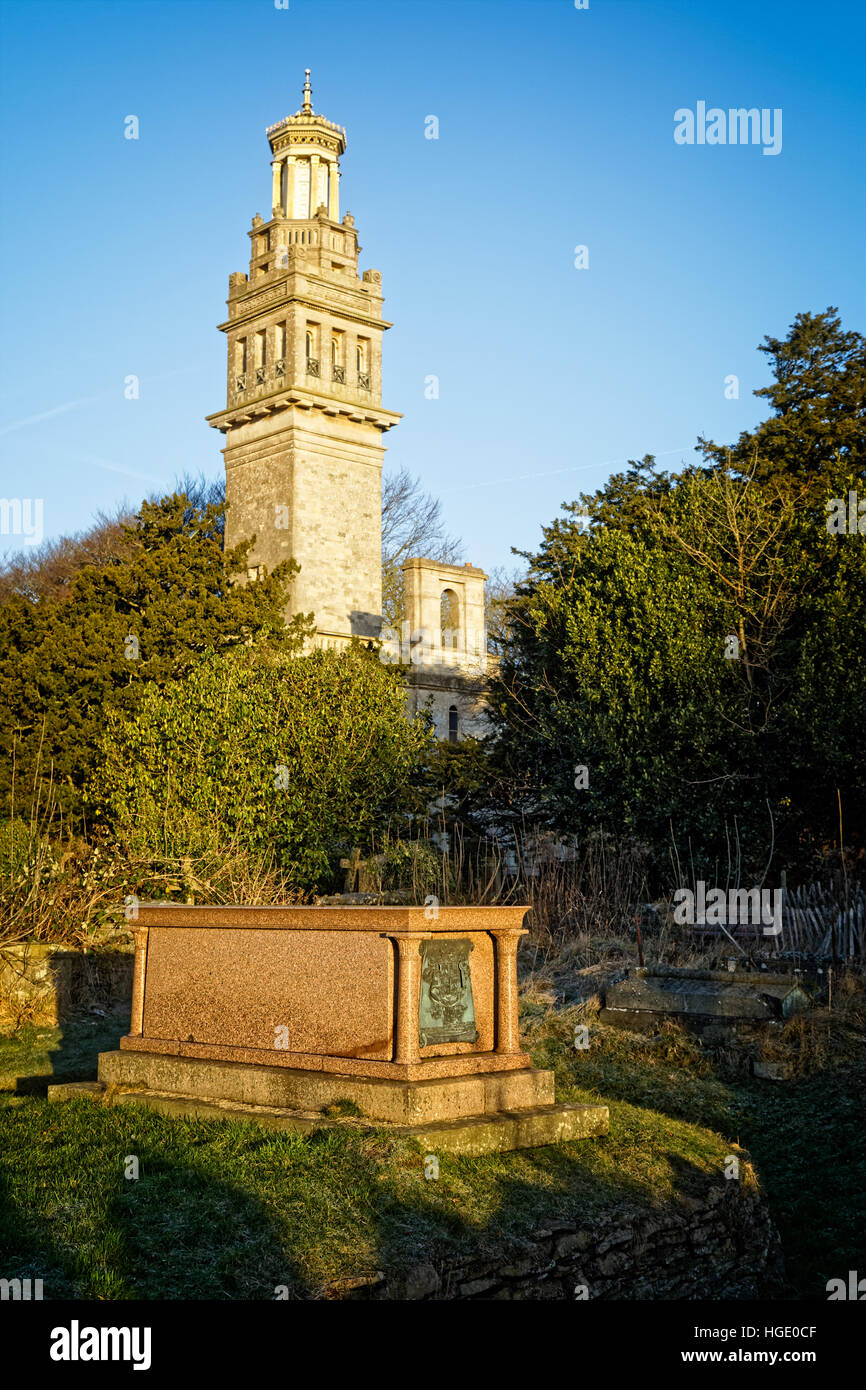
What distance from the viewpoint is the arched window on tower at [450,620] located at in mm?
37812

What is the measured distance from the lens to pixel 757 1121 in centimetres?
963

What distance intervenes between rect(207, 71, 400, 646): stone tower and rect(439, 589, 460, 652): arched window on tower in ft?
10.6

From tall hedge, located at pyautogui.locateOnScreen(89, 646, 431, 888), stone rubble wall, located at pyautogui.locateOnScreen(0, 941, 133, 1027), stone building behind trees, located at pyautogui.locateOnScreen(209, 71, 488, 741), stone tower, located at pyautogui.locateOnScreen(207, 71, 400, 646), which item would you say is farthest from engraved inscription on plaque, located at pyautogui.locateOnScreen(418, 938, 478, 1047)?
stone tower, located at pyautogui.locateOnScreen(207, 71, 400, 646)

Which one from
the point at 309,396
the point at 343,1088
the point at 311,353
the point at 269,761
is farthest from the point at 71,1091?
the point at 311,353

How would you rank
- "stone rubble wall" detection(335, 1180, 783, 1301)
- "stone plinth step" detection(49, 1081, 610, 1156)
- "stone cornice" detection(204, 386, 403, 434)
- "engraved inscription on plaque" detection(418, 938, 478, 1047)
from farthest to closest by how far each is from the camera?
"stone cornice" detection(204, 386, 403, 434) < "engraved inscription on plaque" detection(418, 938, 478, 1047) < "stone plinth step" detection(49, 1081, 610, 1156) < "stone rubble wall" detection(335, 1180, 783, 1301)

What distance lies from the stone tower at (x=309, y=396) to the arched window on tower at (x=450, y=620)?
10.6 feet

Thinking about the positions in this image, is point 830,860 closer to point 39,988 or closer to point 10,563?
point 39,988

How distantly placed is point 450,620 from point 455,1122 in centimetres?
3199

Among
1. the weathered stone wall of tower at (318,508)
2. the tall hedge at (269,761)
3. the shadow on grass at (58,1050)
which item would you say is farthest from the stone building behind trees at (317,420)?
the shadow on grass at (58,1050)

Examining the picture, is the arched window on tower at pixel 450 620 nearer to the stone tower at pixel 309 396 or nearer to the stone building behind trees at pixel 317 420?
the stone building behind trees at pixel 317 420

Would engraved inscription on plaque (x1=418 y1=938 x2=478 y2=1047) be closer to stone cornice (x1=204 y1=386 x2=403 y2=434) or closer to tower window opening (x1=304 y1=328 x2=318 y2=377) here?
stone cornice (x1=204 y1=386 x2=403 y2=434)

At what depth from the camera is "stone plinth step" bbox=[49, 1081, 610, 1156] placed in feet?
21.6

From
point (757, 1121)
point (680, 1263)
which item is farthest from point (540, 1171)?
point (757, 1121)
